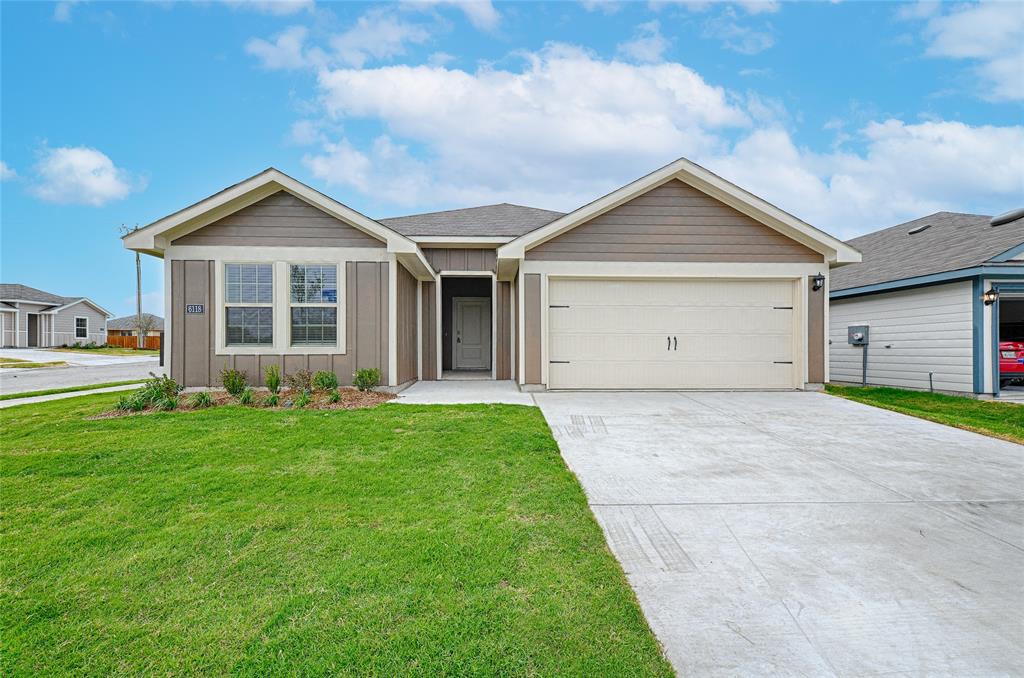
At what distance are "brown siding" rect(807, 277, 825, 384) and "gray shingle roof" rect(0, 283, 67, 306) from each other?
44.0 meters

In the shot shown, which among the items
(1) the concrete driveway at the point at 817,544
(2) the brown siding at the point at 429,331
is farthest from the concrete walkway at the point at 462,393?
(1) the concrete driveway at the point at 817,544

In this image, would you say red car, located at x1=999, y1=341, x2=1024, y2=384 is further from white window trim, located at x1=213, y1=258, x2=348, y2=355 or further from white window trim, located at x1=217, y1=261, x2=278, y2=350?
white window trim, located at x1=217, y1=261, x2=278, y2=350

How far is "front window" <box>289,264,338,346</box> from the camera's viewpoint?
831cm

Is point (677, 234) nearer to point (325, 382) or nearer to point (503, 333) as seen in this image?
point (503, 333)

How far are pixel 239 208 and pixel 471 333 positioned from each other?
6.27m

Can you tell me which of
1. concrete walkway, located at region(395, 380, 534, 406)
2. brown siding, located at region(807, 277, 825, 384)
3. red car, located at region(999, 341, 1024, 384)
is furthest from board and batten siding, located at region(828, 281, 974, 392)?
concrete walkway, located at region(395, 380, 534, 406)

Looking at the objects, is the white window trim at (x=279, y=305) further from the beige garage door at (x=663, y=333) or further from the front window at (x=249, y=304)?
the beige garage door at (x=663, y=333)

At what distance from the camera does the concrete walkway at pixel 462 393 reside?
7.45m

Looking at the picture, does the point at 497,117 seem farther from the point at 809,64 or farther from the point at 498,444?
the point at 498,444

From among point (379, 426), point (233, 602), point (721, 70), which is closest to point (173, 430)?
point (379, 426)

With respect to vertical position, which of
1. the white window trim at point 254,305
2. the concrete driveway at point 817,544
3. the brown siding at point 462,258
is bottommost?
the concrete driveway at point 817,544

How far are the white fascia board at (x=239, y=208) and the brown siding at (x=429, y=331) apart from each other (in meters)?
2.88

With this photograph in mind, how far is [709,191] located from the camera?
875 centimetres

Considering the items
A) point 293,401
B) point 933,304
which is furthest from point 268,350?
point 933,304
